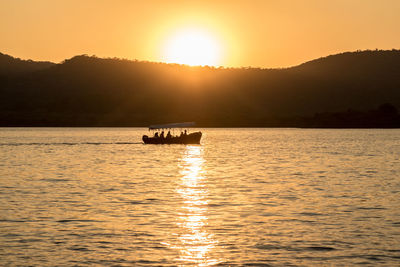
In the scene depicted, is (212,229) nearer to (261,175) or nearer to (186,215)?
(186,215)

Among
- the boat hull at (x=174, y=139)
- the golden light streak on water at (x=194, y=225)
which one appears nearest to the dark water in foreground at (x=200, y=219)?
the golden light streak on water at (x=194, y=225)

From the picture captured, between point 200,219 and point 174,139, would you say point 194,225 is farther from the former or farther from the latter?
point 174,139

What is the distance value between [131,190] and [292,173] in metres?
17.2

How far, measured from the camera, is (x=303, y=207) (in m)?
30.3

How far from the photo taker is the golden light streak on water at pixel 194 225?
789 inches

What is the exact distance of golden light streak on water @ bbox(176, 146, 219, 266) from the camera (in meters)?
20.0

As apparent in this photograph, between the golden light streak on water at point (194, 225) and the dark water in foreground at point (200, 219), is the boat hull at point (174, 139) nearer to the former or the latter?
the dark water in foreground at point (200, 219)

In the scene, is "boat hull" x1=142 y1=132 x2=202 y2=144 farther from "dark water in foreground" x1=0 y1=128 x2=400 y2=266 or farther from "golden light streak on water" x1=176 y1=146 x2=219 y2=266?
"golden light streak on water" x1=176 y1=146 x2=219 y2=266

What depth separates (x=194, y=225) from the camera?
82.9ft

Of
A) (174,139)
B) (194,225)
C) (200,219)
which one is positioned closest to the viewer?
(194,225)

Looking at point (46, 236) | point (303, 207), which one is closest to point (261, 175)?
point (303, 207)

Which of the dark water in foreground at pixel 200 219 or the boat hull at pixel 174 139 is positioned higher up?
the boat hull at pixel 174 139

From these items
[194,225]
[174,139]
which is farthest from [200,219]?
[174,139]

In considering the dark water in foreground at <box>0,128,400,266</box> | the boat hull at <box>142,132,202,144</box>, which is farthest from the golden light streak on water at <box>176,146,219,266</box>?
the boat hull at <box>142,132,202,144</box>
